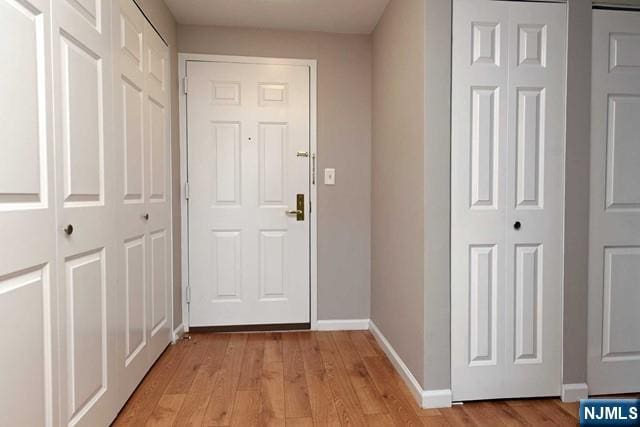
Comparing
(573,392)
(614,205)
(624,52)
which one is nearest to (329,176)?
(614,205)

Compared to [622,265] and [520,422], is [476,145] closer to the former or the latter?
[622,265]

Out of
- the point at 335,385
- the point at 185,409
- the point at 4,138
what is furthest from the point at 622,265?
the point at 4,138

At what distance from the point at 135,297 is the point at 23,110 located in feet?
3.80

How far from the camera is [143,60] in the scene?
6.91ft

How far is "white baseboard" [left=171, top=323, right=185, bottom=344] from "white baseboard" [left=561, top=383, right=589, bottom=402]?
96.6 inches

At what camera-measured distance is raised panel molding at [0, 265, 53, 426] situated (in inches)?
41.4

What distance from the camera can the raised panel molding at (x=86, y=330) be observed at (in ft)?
4.53

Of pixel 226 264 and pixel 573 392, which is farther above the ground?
pixel 226 264

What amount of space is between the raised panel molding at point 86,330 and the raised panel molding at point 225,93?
162 cm

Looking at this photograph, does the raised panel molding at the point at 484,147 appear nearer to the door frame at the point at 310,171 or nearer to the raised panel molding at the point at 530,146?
the raised panel molding at the point at 530,146

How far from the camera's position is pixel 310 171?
295 cm

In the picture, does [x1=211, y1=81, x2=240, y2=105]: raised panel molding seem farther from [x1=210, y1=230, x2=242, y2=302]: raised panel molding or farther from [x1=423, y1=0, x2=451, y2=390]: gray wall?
[x1=423, y1=0, x2=451, y2=390]: gray wall

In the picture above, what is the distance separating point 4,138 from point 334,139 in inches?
86.8

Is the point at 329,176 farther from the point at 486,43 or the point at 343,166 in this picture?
the point at 486,43
